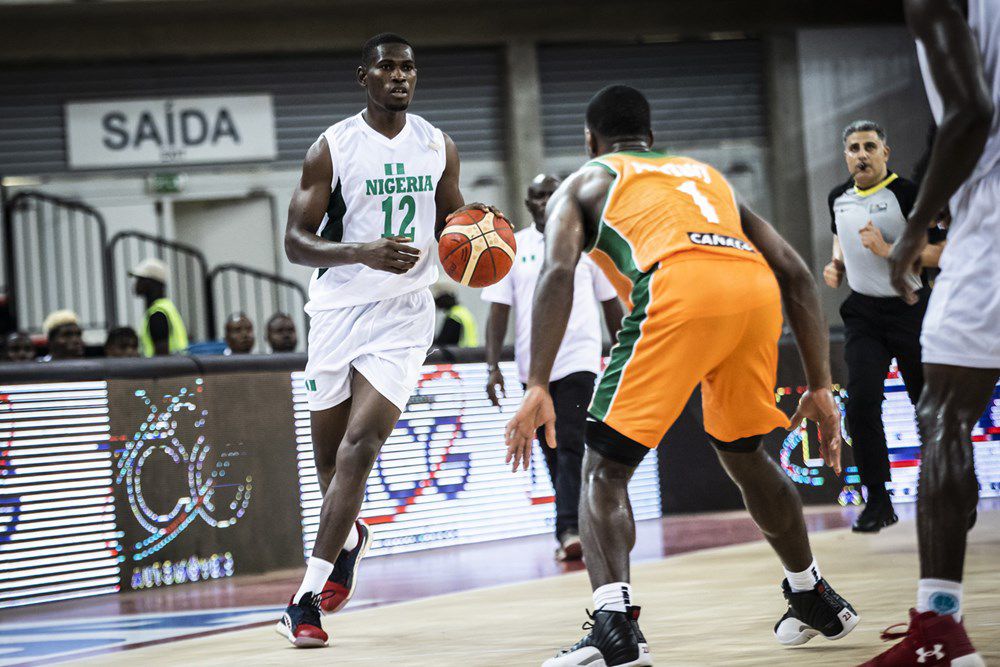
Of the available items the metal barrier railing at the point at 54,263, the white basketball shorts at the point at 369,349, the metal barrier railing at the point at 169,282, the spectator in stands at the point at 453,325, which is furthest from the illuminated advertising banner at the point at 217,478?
the metal barrier railing at the point at 54,263

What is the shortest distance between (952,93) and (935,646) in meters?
1.33

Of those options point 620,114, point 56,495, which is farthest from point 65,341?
point 620,114

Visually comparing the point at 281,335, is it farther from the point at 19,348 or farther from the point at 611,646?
the point at 611,646

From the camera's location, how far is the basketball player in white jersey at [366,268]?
4.84 meters

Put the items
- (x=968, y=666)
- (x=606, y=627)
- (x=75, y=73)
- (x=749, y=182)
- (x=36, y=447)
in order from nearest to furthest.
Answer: (x=968, y=666)
(x=606, y=627)
(x=36, y=447)
(x=75, y=73)
(x=749, y=182)

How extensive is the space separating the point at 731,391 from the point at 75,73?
1304 centimetres

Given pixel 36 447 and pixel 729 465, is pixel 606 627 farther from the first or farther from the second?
pixel 36 447

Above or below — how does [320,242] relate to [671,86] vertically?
below

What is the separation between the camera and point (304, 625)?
14.8 ft

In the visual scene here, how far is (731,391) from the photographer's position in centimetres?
372

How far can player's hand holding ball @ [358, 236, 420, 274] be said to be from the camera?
15.0 ft

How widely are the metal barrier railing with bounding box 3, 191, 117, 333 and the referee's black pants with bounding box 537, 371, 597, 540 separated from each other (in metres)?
8.41

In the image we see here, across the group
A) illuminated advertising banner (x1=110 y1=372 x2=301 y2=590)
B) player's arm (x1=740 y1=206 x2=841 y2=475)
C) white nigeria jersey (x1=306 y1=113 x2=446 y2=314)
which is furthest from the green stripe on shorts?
illuminated advertising banner (x1=110 y1=372 x2=301 y2=590)

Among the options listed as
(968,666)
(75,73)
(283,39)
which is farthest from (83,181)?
(968,666)
